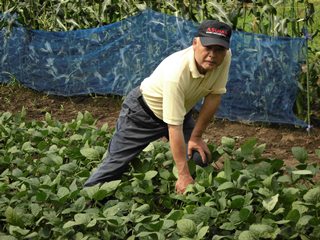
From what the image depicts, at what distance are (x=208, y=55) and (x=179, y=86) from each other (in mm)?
266

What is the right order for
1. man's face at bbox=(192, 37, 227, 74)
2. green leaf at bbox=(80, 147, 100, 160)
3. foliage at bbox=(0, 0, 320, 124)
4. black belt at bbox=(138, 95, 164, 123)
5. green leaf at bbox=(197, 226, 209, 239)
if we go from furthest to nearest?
foliage at bbox=(0, 0, 320, 124) → green leaf at bbox=(80, 147, 100, 160) → black belt at bbox=(138, 95, 164, 123) → man's face at bbox=(192, 37, 227, 74) → green leaf at bbox=(197, 226, 209, 239)

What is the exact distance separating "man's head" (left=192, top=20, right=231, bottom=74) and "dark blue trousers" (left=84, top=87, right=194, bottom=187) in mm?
676

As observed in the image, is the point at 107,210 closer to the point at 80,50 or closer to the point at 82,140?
the point at 82,140

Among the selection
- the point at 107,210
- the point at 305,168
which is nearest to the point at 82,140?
the point at 107,210

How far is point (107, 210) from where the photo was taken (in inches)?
187

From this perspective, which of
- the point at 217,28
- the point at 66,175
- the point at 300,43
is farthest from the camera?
the point at 300,43

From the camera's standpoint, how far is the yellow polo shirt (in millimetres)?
4562

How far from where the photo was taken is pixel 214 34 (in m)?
4.53

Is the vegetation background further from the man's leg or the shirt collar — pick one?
the shirt collar

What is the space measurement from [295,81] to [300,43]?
39 cm

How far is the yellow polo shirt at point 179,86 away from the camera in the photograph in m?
4.56

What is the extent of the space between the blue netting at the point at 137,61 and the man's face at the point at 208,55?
8.53ft

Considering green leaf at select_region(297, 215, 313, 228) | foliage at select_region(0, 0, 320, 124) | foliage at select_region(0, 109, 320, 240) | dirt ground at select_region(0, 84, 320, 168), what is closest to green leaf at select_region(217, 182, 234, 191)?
foliage at select_region(0, 109, 320, 240)

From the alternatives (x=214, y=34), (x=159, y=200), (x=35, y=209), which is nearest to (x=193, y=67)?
(x=214, y=34)
